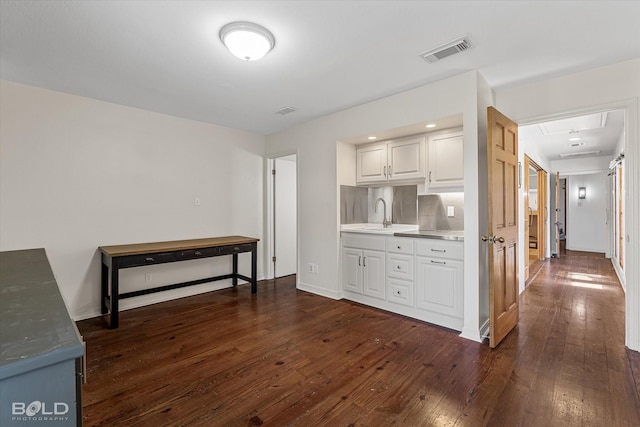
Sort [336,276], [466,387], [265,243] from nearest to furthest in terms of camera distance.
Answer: [466,387] → [336,276] → [265,243]

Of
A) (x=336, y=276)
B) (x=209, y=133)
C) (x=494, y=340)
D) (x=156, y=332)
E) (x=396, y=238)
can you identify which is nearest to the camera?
(x=494, y=340)

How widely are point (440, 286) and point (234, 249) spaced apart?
256 centimetres

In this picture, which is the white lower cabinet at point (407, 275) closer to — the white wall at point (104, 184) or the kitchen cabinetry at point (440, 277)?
the kitchen cabinetry at point (440, 277)

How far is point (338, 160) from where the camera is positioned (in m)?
3.96

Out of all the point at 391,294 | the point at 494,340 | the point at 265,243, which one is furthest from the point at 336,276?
the point at 494,340

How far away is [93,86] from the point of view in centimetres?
301

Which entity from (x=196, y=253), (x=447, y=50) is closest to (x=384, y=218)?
(x=447, y=50)

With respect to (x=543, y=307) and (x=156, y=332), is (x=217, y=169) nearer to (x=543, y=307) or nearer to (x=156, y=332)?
(x=156, y=332)

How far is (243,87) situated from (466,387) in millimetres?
3175

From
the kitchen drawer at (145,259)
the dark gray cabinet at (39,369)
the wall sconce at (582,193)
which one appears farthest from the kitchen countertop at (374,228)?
the wall sconce at (582,193)

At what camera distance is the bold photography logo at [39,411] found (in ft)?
2.13

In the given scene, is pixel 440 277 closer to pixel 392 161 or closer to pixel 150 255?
pixel 392 161

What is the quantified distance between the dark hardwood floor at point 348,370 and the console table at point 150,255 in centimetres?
25

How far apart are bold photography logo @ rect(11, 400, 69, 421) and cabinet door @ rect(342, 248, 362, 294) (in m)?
3.29
